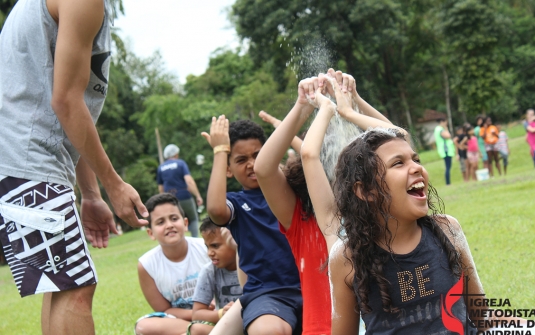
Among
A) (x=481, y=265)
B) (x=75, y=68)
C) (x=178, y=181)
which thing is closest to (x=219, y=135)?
(x=75, y=68)

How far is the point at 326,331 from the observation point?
3094 mm

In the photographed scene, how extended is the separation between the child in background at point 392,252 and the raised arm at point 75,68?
110 centimetres

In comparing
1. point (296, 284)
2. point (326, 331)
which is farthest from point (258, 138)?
point (326, 331)

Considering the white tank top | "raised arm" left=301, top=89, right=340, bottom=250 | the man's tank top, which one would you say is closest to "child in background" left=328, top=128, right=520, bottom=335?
the man's tank top

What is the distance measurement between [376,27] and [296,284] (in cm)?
3056

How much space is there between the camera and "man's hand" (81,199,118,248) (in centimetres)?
311

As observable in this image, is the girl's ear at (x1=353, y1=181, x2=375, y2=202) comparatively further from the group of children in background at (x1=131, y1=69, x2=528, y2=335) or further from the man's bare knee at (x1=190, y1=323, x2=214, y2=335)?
the man's bare knee at (x1=190, y1=323, x2=214, y2=335)

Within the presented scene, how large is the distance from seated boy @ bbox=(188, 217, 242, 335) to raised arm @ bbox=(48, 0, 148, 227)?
6.54 feet

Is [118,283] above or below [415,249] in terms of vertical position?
below

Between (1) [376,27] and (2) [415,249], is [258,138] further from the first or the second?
(1) [376,27]

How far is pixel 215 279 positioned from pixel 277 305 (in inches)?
52.1

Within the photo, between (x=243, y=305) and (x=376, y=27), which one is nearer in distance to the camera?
(x=243, y=305)

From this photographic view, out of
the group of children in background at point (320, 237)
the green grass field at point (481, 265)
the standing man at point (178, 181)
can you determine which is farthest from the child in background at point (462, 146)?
the group of children in background at point (320, 237)

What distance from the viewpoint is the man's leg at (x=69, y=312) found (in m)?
2.51
